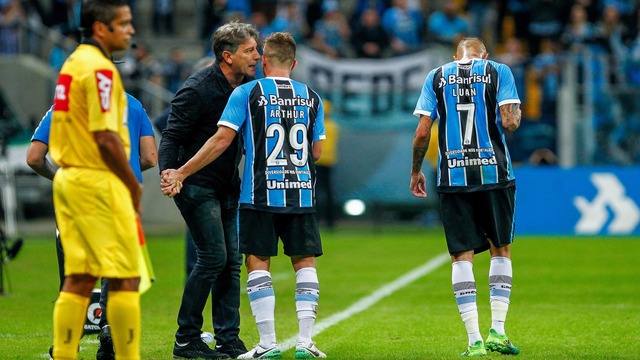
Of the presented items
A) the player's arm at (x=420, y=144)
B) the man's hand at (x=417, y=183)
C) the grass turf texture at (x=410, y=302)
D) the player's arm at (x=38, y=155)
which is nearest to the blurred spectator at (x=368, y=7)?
the grass turf texture at (x=410, y=302)

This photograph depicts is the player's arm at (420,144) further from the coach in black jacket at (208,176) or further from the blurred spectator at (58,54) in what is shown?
the blurred spectator at (58,54)

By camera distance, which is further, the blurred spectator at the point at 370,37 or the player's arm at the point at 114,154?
the blurred spectator at the point at 370,37

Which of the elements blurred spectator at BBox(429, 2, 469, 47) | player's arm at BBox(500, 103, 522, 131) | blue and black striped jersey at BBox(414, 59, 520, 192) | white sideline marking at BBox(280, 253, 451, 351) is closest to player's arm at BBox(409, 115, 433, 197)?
blue and black striped jersey at BBox(414, 59, 520, 192)

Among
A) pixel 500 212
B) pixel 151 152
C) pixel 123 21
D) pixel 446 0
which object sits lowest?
pixel 500 212

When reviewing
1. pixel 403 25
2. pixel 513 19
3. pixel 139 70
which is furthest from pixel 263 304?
pixel 513 19

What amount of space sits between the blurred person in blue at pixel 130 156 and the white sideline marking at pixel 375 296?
1.35 metres

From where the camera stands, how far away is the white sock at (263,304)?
7.93 metres

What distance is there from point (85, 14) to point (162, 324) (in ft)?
14.3

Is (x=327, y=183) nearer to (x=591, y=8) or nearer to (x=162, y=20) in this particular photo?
(x=591, y=8)

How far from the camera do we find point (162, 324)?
10195mm

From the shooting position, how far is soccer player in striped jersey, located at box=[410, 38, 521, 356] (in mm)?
8211

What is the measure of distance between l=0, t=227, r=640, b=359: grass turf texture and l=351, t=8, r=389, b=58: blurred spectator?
17.4 feet

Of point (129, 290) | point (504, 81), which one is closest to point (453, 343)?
→ point (504, 81)

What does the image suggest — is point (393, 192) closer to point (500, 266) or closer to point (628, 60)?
point (628, 60)
